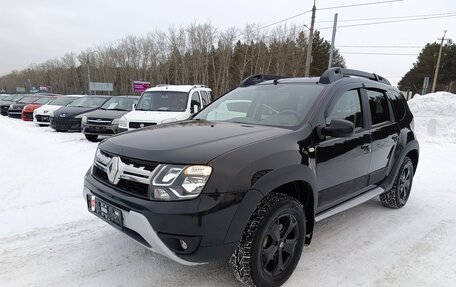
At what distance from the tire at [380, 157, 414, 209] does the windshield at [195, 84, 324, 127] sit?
2.22 metres

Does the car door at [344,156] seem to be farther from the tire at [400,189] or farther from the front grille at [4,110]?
the front grille at [4,110]

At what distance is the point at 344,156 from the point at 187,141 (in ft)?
5.67

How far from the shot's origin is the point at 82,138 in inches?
452

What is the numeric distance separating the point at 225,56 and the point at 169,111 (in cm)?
4088

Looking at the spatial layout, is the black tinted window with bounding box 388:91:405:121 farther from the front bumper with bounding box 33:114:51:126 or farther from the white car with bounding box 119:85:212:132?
the front bumper with bounding box 33:114:51:126

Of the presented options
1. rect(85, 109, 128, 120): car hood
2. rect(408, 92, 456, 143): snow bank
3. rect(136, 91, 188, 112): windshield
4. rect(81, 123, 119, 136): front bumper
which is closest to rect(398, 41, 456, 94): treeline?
rect(408, 92, 456, 143): snow bank

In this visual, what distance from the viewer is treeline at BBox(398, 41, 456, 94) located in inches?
1961

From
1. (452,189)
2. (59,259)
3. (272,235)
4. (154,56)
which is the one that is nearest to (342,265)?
(272,235)

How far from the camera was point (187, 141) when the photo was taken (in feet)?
8.47

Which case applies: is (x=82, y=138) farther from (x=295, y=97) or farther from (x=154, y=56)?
(x=154, y=56)

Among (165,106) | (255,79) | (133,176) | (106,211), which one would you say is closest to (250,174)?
(133,176)

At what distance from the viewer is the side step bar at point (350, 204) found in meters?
3.22

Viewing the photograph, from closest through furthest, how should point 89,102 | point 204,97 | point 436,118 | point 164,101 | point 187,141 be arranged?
point 187,141 → point 164,101 → point 204,97 → point 436,118 → point 89,102

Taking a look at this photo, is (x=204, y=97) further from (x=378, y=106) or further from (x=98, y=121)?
(x=378, y=106)
